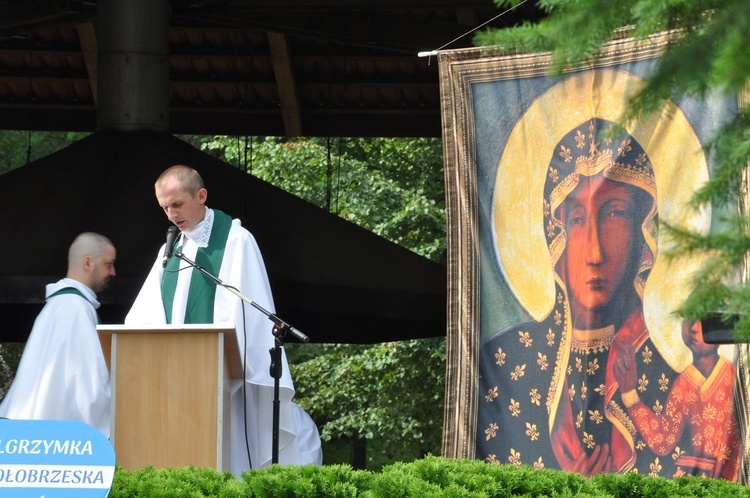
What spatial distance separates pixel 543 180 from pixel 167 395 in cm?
253

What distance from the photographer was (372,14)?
1166 cm

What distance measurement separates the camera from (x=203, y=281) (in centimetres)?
683

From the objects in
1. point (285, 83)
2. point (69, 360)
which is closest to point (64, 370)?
point (69, 360)

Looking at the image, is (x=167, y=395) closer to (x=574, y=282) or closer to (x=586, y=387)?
(x=586, y=387)

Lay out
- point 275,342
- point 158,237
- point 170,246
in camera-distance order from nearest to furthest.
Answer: point 170,246 < point 275,342 < point 158,237

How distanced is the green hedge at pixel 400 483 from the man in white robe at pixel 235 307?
1704 mm

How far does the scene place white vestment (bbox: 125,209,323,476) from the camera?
21.8 ft

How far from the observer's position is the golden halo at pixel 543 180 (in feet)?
21.3

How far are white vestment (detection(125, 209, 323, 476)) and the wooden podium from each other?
3.39ft

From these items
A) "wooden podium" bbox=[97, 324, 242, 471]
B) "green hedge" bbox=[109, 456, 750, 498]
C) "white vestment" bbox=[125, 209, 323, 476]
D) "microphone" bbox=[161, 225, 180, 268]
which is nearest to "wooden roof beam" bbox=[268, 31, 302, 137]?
"white vestment" bbox=[125, 209, 323, 476]

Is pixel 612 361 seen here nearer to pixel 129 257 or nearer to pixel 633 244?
pixel 633 244

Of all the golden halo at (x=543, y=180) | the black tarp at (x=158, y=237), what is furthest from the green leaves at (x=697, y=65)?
the black tarp at (x=158, y=237)

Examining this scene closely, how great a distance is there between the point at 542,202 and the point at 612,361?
95 centimetres

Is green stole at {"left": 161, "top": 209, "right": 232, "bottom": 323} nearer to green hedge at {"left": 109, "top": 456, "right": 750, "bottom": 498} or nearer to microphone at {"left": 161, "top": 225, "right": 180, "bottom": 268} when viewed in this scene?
microphone at {"left": 161, "top": 225, "right": 180, "bottom": 268}
